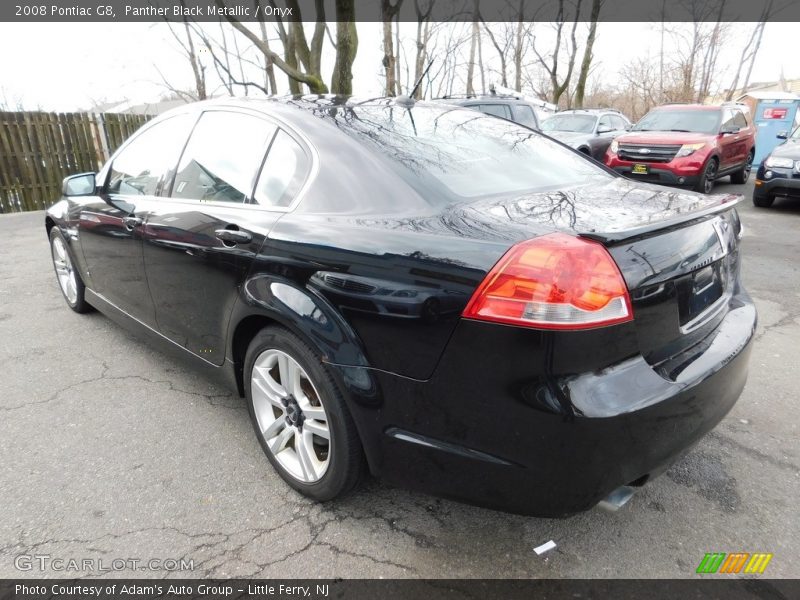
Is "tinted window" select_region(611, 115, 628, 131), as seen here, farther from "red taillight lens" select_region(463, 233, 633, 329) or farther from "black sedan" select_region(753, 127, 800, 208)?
"red taillight lens" select_region(463, 233, 633, 329)

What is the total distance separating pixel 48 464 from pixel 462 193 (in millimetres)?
2280

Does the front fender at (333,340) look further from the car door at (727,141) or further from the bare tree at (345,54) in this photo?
the car door at (727,141)

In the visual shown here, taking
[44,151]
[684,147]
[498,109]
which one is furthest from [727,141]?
[44,151]

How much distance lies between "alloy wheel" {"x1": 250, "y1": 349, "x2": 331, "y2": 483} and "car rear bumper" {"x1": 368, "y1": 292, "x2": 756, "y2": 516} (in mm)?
408

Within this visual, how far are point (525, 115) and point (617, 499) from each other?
9.93 m

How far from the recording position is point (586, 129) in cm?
1201

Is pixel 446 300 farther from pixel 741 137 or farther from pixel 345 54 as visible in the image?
pixel 741 137

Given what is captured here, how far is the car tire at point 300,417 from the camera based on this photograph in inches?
75.9

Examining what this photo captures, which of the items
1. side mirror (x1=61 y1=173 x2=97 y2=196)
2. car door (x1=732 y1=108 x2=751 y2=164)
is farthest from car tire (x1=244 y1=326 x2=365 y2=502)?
car door (x1=732 y1=108 x2=751 y2=164)

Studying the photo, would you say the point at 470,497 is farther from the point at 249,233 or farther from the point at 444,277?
the point at 249,233

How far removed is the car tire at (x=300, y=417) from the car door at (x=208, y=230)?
0.30 metres

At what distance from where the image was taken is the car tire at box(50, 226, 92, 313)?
4.08 m

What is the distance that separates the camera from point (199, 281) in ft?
8.09

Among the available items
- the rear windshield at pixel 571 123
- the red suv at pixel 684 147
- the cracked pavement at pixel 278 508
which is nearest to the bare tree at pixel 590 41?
the rear windshield at pixel 571 123
